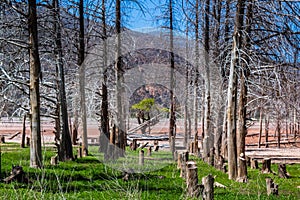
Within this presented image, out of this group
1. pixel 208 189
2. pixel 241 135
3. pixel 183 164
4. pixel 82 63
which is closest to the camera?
pixel 208 189

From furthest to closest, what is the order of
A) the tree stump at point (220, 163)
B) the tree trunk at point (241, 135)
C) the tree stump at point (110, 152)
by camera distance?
the tree stump at point (110, 152) → the tree stump at point (220, 163) → the tree trunk at point (241, 135)

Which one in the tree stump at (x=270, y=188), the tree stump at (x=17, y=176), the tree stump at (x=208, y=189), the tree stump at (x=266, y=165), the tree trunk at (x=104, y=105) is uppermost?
the tree trunk at (x=104, y=105)

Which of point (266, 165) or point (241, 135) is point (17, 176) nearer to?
point (241, 135)

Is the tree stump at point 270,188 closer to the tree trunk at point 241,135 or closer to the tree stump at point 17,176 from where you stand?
the tree trunk at point 241,135

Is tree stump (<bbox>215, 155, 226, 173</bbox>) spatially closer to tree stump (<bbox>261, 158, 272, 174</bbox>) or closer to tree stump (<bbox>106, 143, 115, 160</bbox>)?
tree stump (<bbox>261, 158, 272, 174</bbox>)

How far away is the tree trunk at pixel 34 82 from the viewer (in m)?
11.5

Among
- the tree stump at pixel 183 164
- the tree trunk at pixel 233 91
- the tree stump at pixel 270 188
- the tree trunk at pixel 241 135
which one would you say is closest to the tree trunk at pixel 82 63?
the tree stump at pixel 183 164

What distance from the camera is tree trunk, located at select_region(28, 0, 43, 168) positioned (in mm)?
11539

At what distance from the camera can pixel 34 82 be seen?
1166 centimetres

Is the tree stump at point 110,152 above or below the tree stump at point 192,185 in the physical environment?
below

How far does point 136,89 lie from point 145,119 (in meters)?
3.61

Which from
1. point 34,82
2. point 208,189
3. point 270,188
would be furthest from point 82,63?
point 208,189

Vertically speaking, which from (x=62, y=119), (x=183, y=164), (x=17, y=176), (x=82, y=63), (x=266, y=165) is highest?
(x=82, y=63)

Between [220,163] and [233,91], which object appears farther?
[220,163]
